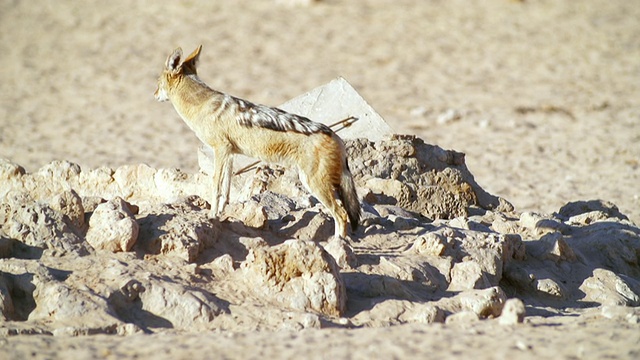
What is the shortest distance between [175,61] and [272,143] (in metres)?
1.60

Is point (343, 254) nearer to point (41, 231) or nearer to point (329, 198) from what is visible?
point (329, 198)

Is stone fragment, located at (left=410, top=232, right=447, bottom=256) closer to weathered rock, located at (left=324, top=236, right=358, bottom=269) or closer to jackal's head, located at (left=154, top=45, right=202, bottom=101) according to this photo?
weathered rock, located at (left=324, top=236, right=358, bottom=269)

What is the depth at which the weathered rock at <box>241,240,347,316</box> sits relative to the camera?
603 centimetres

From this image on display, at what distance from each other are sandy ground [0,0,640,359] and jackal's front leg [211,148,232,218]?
216 inches

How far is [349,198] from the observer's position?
724cm

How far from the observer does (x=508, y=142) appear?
15.4 metres

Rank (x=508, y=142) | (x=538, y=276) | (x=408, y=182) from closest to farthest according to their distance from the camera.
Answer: (x=538, y=276)
(x=408, y=182)
(x=508, y=142)

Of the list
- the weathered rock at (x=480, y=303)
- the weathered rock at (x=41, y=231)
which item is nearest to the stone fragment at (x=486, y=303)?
the weathered rock at (x=480, y=303)

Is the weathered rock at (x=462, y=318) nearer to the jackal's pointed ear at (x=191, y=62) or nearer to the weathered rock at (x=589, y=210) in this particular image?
the weathered rock at (x=589, y=210)

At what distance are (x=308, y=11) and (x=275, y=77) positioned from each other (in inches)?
183

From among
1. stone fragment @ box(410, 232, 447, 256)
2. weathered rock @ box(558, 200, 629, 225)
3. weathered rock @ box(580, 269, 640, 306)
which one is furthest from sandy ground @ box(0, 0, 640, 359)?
stone fragment @ box(410, 232, 447, 256)

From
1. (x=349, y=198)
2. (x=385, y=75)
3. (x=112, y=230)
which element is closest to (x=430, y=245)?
(x=349, y=198)

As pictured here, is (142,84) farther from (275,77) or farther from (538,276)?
(538,276)

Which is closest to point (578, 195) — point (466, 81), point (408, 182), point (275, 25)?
point (408, 182)
